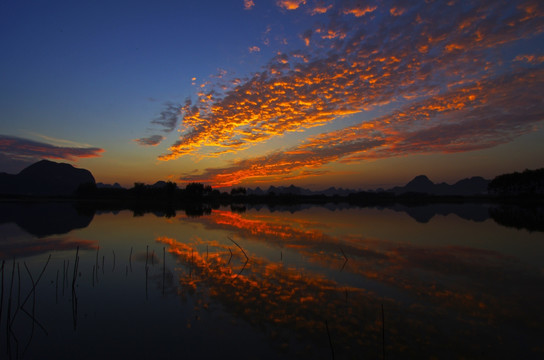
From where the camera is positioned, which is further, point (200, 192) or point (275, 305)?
point (200, 192)

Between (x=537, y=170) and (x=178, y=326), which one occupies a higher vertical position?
(x=537, y=170)

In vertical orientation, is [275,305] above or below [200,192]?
below

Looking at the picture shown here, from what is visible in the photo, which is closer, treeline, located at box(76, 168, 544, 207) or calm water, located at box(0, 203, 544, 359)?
calm water, located at box(0, 203, 544, 359)

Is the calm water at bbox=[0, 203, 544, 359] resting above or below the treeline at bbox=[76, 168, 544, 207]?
below

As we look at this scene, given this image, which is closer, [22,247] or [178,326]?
[178,326]

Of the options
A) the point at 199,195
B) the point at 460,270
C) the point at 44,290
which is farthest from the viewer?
the point at 199,195

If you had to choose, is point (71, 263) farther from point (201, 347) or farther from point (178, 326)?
point (201, 347)

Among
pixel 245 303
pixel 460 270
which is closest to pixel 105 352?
pixel 245 303

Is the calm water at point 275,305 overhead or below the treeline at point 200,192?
below

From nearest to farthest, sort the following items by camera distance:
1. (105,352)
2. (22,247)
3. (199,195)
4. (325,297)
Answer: (105,352) → (325,297) → (22,247) → (199,195)

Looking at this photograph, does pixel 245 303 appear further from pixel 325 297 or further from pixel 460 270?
pixel 460 270

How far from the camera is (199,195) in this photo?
472 ft

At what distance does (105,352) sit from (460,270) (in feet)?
57.5

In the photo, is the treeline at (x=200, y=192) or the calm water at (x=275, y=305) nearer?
the calm water at (x=275, y=305)
